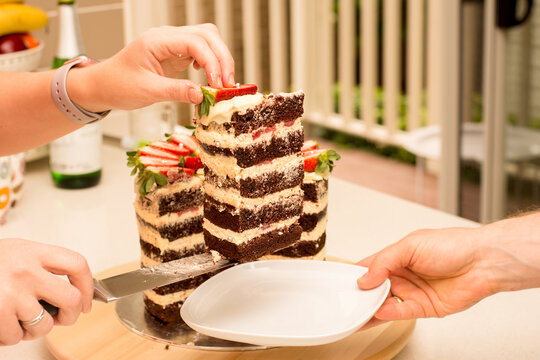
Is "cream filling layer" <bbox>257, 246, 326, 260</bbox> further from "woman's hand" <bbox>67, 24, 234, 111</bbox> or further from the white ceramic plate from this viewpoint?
"woman's hand" <bbox>67, 24, 234, 111</bbox>

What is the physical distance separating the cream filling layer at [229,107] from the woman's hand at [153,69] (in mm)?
68

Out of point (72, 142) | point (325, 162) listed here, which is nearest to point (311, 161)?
point (325, 162)

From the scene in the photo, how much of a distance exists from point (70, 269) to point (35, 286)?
0.06 m

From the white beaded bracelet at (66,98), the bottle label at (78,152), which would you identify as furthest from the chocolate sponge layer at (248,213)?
the bottle label at (78,152)

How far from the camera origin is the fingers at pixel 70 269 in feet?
A: 3.44

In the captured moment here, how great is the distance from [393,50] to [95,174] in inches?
149

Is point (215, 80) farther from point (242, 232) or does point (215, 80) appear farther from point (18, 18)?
point (18, 18)

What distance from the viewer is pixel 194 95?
3.95 ft

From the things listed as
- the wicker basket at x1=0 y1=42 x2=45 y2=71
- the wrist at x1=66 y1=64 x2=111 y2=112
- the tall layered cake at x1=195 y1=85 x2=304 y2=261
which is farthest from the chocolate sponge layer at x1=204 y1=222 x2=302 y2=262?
the wicker basket at x1=0 y1=42 x2=45 y2=71

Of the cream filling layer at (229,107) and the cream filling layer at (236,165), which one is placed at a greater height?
the cream filling layer at (229,107)

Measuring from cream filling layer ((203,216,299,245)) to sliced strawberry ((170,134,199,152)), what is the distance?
23 cm

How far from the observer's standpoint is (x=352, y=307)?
50.8 inches

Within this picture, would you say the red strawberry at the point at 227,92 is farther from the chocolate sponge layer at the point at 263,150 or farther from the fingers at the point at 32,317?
the fingers at the point at 32,317

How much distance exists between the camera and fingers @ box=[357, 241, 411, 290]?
4.16ft
